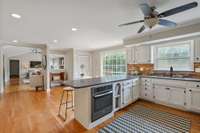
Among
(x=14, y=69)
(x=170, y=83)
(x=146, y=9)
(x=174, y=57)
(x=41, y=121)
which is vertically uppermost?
(x=146, y=9)

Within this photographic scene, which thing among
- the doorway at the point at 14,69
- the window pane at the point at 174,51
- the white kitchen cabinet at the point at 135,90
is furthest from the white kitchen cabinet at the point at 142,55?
the doorway at the point at 14,69

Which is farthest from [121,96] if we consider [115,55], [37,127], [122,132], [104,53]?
[104,53]

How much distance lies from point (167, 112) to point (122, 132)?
1.70 metres

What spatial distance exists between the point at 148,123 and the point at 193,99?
1533 millimetres

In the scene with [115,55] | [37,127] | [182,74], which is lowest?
[37,127]

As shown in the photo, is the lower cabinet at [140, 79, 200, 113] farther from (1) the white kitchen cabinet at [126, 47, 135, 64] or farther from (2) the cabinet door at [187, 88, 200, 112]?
(1) the white kitchen cabinet at [126, 47, 135, 64]

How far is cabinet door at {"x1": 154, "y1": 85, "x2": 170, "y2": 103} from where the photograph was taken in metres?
3.83

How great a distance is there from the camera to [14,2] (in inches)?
90.7

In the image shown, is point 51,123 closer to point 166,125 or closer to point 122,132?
point 122,132

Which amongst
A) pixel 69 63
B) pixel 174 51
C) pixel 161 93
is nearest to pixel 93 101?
pixel 161 93

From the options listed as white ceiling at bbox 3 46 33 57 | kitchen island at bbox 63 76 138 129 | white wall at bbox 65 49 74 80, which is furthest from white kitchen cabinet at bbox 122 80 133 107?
white ceiling at bbox 3 46 33 57

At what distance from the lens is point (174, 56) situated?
4.43 metres

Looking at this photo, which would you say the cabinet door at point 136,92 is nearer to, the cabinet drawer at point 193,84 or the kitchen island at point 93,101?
the kitchen island at point 93,101

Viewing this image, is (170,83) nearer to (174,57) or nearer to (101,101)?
(174,57)
